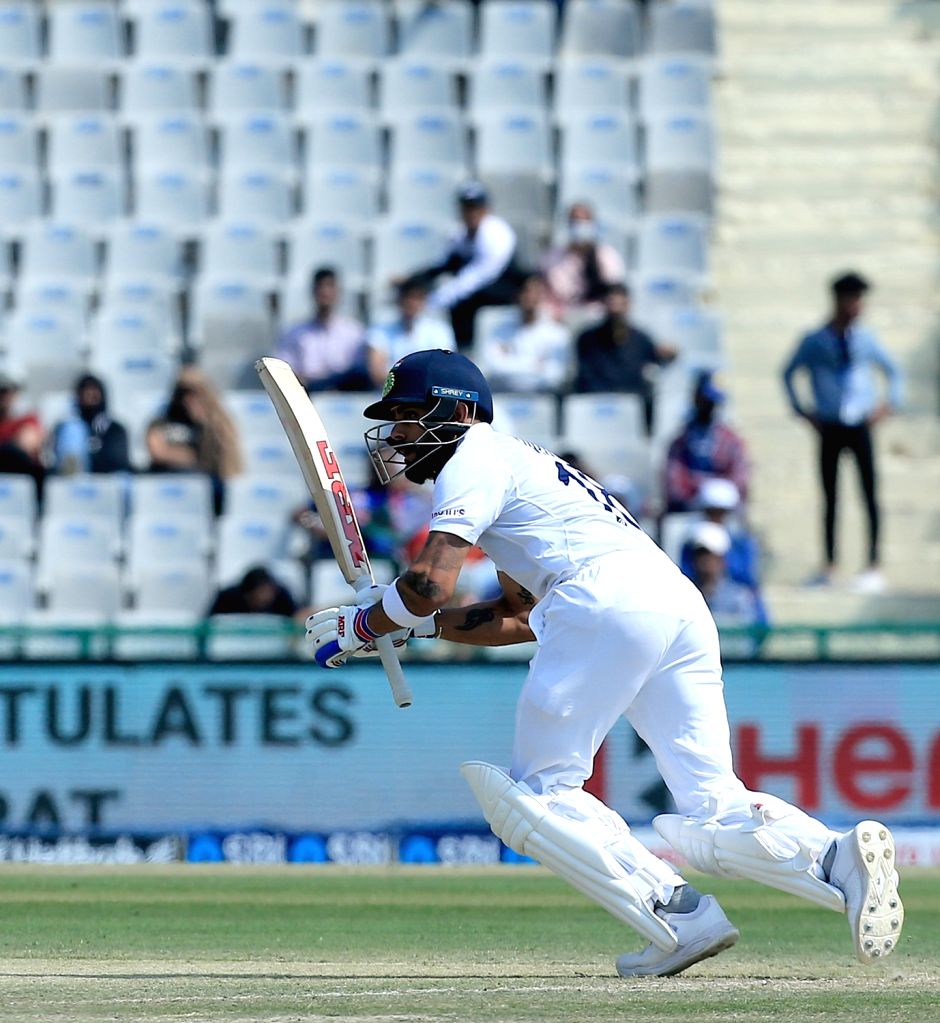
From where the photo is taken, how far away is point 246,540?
11578 millimetres

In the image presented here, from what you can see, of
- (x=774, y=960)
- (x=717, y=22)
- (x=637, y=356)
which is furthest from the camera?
(x=717, y=22)

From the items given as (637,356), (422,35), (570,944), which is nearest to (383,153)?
(422,35)

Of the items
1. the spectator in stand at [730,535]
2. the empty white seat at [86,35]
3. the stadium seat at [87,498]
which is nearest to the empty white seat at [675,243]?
the spectator in stand at [730,535]

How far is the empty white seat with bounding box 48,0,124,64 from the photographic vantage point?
1520 centimetres

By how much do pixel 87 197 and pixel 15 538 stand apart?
11.8 feet

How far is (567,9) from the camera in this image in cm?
1515

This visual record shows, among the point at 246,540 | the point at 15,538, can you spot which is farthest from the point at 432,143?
the point at 15,538

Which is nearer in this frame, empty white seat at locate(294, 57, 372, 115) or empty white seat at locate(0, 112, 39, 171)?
empty white seat at locate(0, 112, 39, 171)

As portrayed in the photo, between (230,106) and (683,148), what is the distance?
326cm

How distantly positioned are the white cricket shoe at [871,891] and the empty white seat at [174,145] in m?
10.5

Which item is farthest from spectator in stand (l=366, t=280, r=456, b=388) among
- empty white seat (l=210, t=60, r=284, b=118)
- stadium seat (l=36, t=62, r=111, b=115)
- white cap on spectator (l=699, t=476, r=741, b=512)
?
stadium seat (l=36, t=62, r=111, b=115)

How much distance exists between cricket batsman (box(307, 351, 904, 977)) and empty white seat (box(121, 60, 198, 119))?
10.1 m

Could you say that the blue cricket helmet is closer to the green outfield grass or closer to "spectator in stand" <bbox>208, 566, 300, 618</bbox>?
the green outfield grass

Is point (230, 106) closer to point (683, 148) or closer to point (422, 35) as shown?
point (422, 35)
